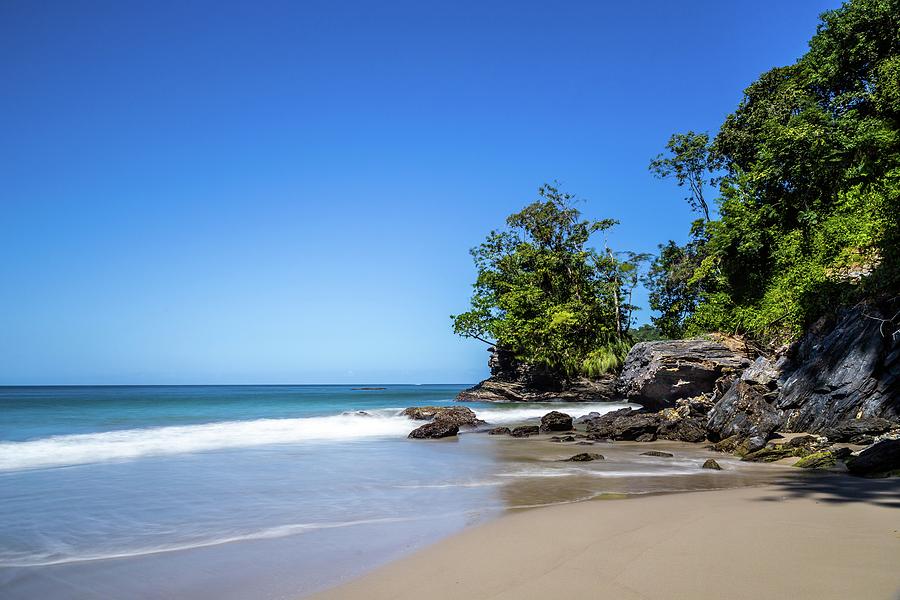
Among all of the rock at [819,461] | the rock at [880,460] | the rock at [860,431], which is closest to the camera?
the rock at [880,460]

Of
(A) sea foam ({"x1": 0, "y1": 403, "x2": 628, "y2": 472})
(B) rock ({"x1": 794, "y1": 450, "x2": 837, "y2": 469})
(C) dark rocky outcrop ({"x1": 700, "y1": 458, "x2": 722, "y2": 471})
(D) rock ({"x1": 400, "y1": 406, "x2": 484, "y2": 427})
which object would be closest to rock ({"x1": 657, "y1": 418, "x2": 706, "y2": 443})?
(C) dark rocky outcrop ({"x1": 700, "y1": 458, "x2": 722, "y2": 471})

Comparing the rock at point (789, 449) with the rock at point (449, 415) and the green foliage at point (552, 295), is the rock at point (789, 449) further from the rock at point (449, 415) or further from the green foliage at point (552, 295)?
the green foliage at point (552, 295)

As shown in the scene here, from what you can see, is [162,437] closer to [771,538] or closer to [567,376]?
[771,538]

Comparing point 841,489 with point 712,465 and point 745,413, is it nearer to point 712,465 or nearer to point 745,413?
point 712,465

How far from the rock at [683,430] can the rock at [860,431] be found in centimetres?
333

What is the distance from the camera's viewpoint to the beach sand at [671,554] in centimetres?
368

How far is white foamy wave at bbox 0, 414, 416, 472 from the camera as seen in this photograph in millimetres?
13648

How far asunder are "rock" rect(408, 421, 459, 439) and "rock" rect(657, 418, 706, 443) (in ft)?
19.7

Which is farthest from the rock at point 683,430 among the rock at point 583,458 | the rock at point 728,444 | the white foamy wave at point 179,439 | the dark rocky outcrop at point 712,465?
the white foamy wave at point 179,439

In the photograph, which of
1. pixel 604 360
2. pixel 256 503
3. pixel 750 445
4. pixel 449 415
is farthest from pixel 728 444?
pixel 604 360

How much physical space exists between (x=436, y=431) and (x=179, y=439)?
8.37m

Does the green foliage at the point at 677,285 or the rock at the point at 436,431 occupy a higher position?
the green foliage at the point at 677,285

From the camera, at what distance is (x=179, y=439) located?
1767 cm

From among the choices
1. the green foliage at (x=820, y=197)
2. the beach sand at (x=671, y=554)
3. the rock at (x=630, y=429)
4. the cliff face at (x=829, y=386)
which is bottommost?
the rock at (x=630, y=429)
